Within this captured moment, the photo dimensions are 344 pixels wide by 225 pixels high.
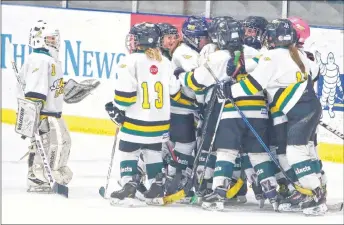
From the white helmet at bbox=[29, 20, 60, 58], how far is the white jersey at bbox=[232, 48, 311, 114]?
50.2 inches

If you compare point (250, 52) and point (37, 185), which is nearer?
point (250, 52)

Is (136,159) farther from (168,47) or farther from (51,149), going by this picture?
(168,47)

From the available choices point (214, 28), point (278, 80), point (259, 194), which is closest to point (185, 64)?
point (214, 28)

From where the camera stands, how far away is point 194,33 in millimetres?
7016

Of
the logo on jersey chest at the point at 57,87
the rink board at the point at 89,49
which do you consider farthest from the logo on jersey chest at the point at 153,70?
the rink board at the point at 89,49

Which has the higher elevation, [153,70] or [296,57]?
[296,57]

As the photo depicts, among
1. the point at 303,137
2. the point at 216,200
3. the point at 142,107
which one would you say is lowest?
the point at 216,200

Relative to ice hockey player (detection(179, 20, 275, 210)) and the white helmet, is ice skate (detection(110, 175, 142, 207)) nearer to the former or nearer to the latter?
ice hockey player (detection(179, 20, 275, 210))

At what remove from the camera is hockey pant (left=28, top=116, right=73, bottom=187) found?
716 cm

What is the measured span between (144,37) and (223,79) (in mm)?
539

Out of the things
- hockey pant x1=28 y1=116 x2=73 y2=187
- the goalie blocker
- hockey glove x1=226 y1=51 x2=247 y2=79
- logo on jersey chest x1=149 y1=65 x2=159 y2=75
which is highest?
hockey glove x1=226 y1=51 x2=247 y2=79

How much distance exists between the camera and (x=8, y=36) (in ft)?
33.2

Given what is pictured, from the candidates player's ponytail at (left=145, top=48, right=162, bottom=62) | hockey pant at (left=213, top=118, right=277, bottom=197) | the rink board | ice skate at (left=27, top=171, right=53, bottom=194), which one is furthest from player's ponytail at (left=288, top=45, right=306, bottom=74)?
the rink board

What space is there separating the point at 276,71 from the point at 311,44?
2525 mm
